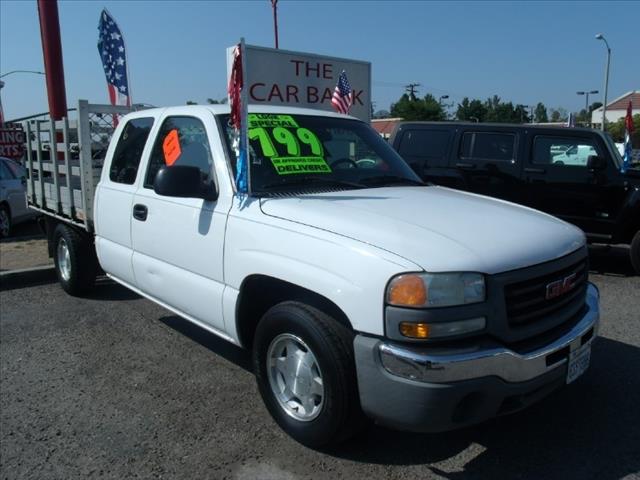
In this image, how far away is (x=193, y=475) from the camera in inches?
115

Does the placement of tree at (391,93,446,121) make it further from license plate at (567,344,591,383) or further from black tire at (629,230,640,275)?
license plate at (567,344,591,383)

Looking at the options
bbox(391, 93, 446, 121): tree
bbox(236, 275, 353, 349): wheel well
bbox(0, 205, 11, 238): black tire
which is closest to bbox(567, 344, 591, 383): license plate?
bbox(236, 275, 353, 349): wheel well

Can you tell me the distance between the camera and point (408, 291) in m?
2.51

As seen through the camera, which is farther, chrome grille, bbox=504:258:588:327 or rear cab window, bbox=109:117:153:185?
rear cab window, bbox=109:117:153:185

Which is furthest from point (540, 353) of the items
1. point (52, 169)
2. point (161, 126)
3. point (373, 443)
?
point (52, 169)

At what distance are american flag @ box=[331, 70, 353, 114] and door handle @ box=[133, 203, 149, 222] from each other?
6010 millimetres

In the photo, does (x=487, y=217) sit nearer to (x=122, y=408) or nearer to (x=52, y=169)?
(x=122, y=408)

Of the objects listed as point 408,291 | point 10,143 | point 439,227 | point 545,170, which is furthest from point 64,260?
point 10,143

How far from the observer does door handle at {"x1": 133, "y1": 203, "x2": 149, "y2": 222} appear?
421 centimetres

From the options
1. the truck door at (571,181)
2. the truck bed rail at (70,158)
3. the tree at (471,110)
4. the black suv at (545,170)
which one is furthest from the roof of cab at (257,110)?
the tree at (471,110)

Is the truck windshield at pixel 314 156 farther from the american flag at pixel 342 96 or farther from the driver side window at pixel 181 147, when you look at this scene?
the american flag at pixel 342 96

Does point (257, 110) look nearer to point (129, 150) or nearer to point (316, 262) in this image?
point (129, 150)

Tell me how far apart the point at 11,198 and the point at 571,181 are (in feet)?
30.6

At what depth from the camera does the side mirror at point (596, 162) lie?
764cm
